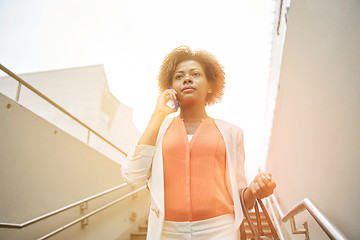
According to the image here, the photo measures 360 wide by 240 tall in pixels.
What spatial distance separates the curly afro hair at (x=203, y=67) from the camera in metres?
1.55

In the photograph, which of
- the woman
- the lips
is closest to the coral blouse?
the woman

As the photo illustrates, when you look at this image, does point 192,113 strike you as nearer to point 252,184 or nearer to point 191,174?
point 191,174

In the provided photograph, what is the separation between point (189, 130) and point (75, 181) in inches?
94.3

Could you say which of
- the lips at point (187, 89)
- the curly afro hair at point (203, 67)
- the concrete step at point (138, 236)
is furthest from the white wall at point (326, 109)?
the concrete step at point (138, 236)

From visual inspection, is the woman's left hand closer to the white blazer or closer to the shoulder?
the white blazer

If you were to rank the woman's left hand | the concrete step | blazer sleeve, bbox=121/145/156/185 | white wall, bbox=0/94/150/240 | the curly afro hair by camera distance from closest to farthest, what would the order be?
1. the woman's left hand
2. blazer sleeve, bbox=121/145/156/185
3. the curly afro hair
4. white wall, bbox=0/94/150/240
5. the concrete step

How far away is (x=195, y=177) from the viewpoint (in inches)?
41.6

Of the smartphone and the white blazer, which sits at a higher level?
the smartphone

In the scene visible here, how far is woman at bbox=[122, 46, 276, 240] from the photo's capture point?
3.27 feet

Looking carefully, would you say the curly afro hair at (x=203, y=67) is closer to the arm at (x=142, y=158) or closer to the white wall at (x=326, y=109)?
the arm at (x=142, y=158)

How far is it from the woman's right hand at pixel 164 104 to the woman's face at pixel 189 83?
60 millimetres

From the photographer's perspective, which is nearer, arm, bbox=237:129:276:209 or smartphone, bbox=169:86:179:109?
arm, bbox=237:129:276:209

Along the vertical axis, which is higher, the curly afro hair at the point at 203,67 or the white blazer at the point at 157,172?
the curly afro hair at the point at 203,67

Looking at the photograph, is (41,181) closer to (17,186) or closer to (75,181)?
(17,186)
